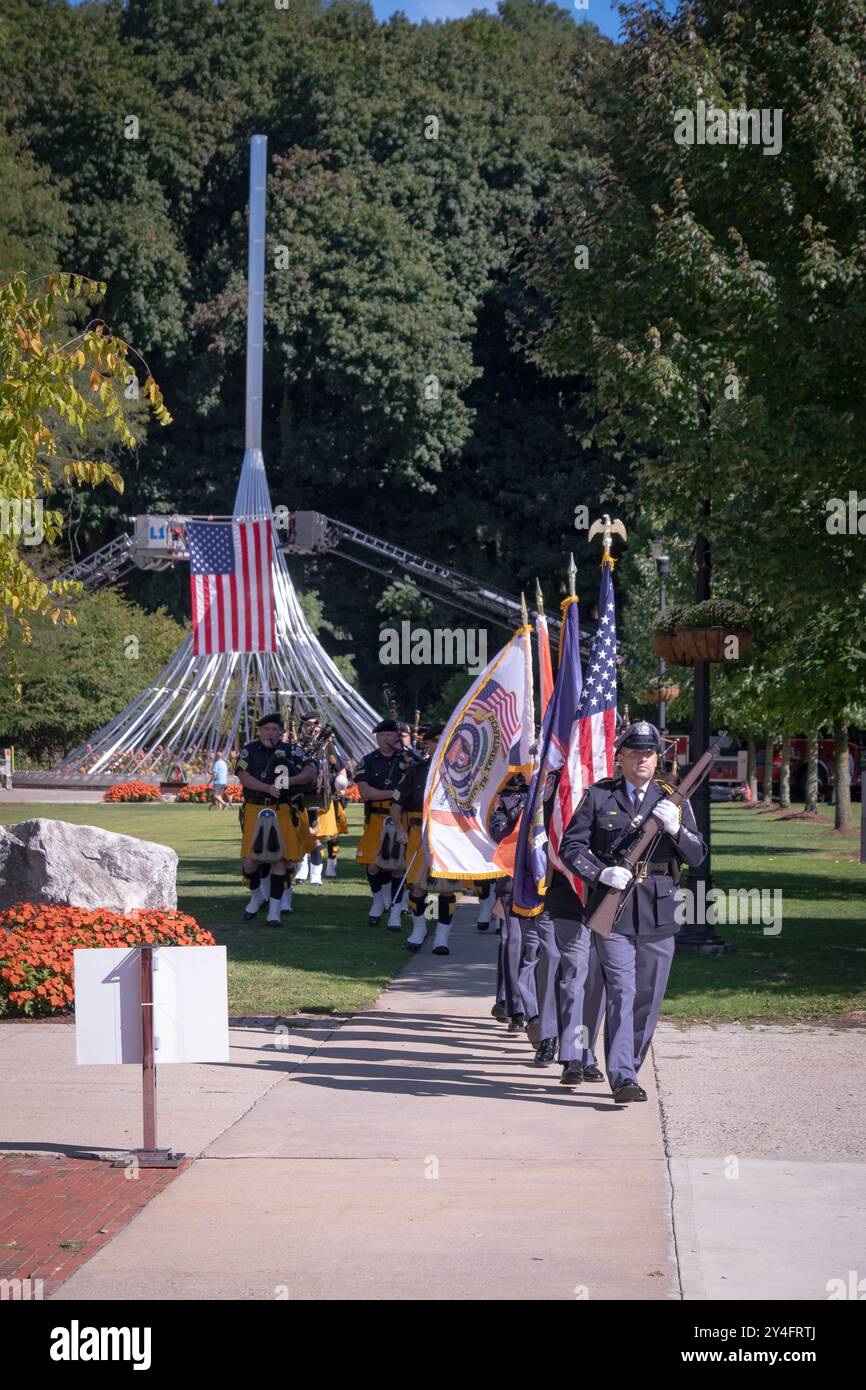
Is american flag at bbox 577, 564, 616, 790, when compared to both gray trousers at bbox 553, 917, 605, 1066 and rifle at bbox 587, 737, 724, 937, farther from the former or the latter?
rifle at bbox 587, 737, 724, 937

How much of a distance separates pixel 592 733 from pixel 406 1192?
4.27 metres

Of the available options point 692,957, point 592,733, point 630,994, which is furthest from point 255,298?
point 630,994

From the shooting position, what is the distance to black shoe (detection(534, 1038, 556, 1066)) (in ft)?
32.7

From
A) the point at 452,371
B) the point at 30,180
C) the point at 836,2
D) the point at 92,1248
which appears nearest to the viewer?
the point at 92,1248

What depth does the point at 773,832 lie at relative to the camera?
3375cm

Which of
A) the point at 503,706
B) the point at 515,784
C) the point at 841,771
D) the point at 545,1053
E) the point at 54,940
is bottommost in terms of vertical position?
the point at 841,771

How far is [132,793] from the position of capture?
137ft

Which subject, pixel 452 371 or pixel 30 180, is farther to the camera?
pixel 452 371

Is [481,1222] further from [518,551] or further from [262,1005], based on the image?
[518,551]

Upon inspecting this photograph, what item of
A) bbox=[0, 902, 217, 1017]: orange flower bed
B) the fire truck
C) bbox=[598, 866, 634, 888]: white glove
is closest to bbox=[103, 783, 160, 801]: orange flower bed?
the fire truck

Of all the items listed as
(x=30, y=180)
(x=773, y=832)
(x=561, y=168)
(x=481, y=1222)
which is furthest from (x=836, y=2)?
(x=561, y=168)

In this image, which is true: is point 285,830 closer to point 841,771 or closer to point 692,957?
point 692,957

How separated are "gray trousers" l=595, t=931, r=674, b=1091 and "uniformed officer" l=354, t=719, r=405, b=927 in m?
7.95

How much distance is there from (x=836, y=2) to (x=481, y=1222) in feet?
34.5
